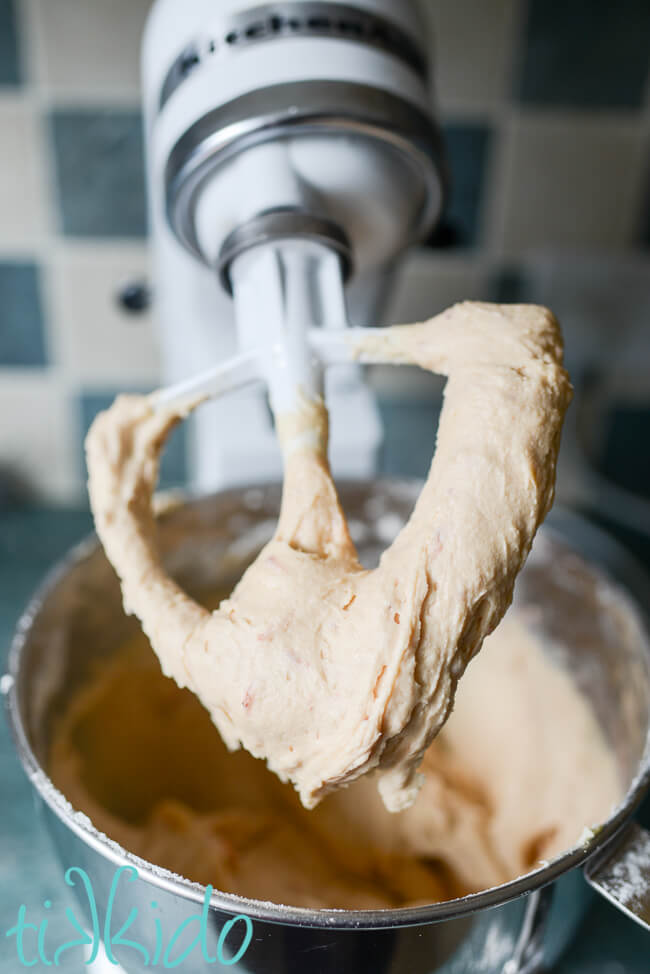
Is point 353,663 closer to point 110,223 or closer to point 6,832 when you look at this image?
point 6,832

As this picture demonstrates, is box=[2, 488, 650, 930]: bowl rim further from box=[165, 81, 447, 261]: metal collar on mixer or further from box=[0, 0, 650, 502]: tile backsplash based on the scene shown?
box=[0, 0, 650, 502]: tile backsplash

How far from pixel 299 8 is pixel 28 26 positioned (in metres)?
0.39

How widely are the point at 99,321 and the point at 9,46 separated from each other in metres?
0.25

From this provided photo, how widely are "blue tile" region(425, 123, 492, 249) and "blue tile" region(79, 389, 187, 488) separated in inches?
14.0

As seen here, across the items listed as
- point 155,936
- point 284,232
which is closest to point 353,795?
point 155,936

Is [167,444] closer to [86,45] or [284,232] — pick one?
[86,45]

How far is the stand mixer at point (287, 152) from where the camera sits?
1.27 feet

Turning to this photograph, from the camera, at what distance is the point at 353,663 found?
1.04 ft

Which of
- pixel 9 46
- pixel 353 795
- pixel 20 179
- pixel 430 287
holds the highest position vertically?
pixel 9 46

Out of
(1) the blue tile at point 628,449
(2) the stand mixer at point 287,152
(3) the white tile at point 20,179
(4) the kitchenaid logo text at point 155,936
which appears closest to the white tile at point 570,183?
(1) the blue tile at point 628,449

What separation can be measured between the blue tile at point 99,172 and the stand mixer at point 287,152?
29 centimetres

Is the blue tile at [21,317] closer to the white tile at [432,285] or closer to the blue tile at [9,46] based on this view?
the blue tile at [9,46]

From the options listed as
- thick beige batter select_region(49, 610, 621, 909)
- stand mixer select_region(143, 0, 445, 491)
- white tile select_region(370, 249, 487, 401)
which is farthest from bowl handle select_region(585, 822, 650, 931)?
white tile select_region(370, 249, 487, 401)

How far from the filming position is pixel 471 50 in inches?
27.4
